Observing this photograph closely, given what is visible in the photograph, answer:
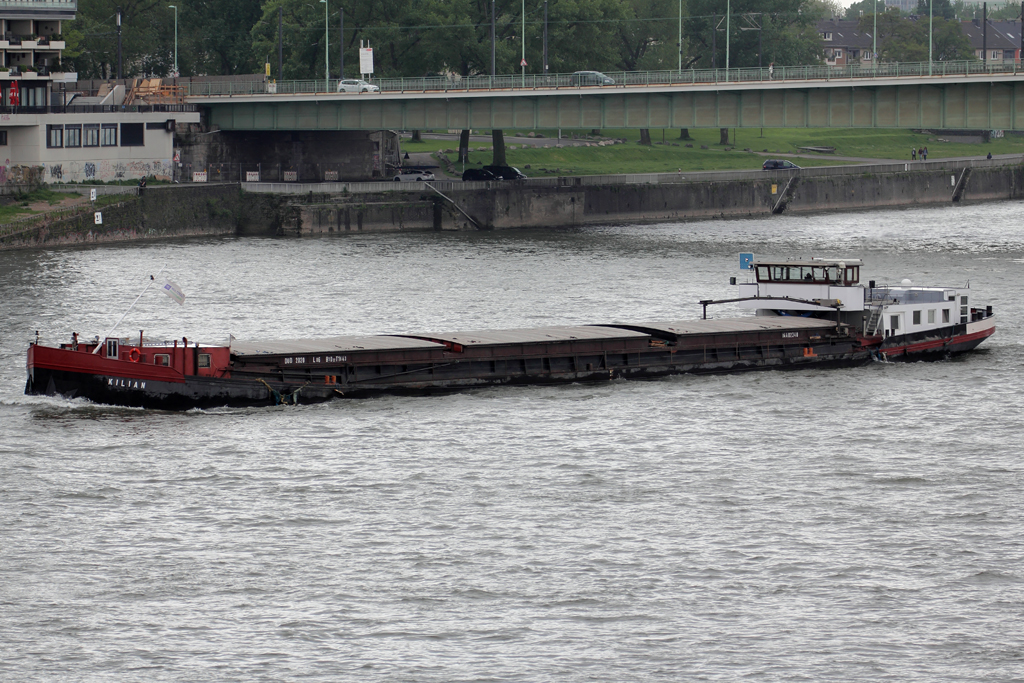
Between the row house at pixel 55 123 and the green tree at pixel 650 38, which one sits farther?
the green tree at pixel 650 38

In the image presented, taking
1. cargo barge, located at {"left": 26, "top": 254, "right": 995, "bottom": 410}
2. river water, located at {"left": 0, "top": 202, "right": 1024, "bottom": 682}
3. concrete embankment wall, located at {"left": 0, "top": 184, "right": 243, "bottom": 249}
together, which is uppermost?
Answer: concrete embankment wall, located at {"left": 0, "top": 184, "right": 243, "bottom": 249}

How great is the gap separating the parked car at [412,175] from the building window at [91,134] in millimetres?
23345

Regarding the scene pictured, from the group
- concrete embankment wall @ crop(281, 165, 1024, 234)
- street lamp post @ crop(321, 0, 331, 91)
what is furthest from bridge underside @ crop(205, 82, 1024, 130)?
concrete embankment wall @ crop(281, 165, 1024, 234)

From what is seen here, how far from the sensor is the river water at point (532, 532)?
3070 cm

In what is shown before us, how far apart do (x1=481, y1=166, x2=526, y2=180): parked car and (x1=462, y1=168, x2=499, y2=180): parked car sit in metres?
0.51

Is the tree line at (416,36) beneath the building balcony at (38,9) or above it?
above

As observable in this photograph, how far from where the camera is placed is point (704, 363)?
190 ft

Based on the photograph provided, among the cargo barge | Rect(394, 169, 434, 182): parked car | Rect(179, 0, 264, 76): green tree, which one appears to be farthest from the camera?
Rect(179, 0, 264, 76): green tree

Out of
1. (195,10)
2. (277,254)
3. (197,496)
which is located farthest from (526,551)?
(195,10)

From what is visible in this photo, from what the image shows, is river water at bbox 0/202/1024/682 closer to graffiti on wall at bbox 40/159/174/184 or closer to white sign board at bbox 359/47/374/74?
graffiti on wall at bbox 40/159/174/184

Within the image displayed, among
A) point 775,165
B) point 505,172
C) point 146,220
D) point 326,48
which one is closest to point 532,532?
point 146,220

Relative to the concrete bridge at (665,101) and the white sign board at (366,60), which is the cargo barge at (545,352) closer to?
the concrete bridge at (665,101)

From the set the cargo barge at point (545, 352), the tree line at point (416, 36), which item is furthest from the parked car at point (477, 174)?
the cargo barge at point (545, 352)

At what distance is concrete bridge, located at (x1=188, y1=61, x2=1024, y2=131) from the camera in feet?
315
